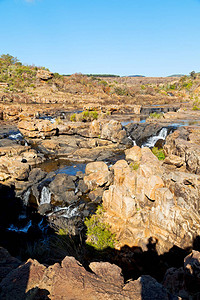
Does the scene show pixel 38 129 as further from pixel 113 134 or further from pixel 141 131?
pixel 141 131

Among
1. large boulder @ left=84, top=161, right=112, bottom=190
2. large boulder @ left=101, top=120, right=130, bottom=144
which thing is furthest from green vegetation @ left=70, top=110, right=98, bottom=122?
large boulder @ left=84, top=161, right=112, bottom=190

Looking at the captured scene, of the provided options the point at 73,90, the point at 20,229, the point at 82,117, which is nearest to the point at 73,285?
the point at 20,229

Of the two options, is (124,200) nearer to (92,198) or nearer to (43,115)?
(92,198)

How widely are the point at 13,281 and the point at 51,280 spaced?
0.59 meters

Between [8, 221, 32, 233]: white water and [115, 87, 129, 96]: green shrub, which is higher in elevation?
[115, 87, 129, 96]: green shrub

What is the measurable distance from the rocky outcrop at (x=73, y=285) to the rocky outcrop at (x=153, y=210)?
4.50m

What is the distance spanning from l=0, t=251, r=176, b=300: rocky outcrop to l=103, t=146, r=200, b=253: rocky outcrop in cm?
450

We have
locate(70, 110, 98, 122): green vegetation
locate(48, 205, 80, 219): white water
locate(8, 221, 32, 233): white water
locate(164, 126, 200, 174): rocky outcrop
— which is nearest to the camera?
locate(164, 126, 200, 174): rocky outcrop

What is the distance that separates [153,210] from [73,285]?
5.57 metres

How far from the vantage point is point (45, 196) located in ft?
38.9

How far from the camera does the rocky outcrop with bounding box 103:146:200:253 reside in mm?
6562

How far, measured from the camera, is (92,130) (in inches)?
858

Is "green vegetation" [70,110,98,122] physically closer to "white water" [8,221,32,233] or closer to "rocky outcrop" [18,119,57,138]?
"rocky outcrop" [18,119,57,138]

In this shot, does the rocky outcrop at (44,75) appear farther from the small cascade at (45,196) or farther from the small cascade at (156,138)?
the small cascade at (45,196)
